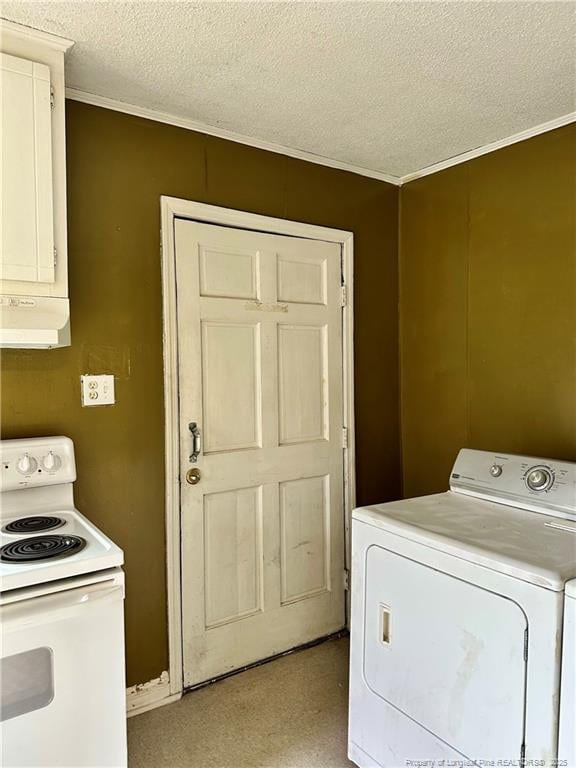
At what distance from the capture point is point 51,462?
1.83 m

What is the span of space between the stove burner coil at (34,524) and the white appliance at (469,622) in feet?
3.22

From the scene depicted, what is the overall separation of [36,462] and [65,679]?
72 cm

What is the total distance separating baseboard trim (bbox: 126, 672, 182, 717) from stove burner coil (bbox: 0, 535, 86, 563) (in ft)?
2.97

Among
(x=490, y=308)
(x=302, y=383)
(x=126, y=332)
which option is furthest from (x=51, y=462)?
(x=490, y=308)

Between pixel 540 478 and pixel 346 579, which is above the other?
pixel 540 478

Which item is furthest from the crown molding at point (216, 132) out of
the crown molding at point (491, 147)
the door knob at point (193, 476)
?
the door knob at point (193, 476)

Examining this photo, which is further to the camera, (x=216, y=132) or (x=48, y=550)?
(x=216, y=132)

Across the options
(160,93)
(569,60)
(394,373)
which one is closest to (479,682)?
(394,373)

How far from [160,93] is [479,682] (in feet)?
7.04

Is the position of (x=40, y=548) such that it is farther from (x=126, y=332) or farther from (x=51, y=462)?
(x=126, y=332)

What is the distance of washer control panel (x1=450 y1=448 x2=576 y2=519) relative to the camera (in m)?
1.76

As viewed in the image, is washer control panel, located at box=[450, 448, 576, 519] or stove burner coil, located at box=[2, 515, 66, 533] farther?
washer control panel, located at box=[450, 448, 576, 519]

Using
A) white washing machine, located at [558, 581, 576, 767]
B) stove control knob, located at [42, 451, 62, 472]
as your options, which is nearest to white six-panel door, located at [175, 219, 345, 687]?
stove control knob, located at [42, 451, 62, 472]

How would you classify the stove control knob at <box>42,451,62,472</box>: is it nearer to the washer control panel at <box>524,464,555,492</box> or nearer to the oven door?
the oven door
